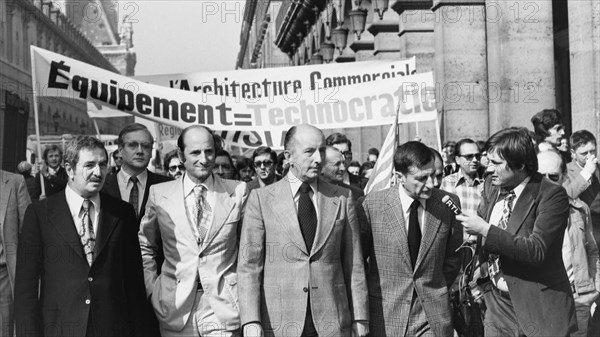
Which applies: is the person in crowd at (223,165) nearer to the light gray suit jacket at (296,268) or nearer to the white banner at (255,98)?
the white banner at (255,98)

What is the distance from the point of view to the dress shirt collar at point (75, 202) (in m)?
5.97

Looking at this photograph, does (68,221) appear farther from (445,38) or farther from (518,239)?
(445,38)

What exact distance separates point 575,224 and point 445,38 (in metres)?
7.75

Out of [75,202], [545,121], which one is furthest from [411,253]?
[545,121]

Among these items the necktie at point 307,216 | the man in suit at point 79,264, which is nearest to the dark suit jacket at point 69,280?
the man in suit at point 79,264

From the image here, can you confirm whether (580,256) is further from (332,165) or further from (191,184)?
(191,184)

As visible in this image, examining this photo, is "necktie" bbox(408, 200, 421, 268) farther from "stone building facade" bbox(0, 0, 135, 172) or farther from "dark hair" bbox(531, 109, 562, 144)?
"stone building facade" bbox(0, 0, 135, 172)

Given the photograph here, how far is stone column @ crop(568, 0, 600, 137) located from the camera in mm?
10570

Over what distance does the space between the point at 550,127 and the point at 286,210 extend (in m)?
3.59

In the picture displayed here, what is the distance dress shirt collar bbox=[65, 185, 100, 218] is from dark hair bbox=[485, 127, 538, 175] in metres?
2.32

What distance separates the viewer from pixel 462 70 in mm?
14172

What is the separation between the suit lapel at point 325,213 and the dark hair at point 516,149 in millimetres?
948

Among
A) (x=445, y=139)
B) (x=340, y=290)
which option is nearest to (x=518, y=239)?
(x=340, y=290)

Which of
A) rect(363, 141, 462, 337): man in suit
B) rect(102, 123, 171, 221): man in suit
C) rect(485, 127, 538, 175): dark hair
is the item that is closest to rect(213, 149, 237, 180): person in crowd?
rect(102, 123, 171, 221): man in suit
